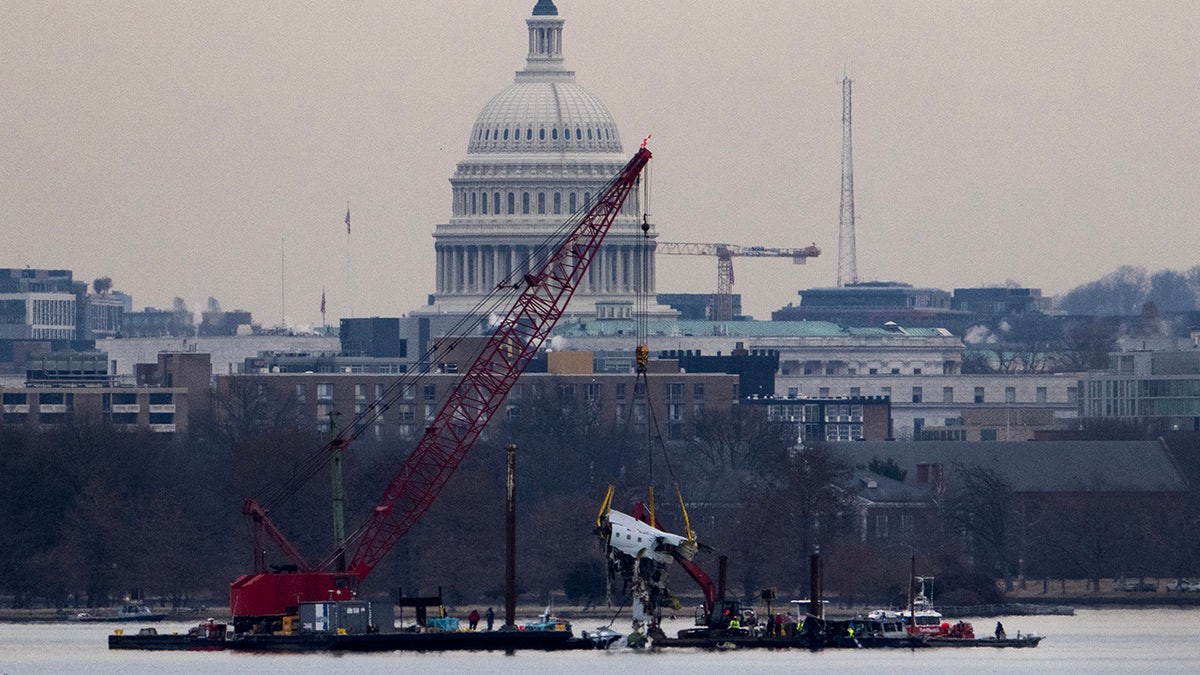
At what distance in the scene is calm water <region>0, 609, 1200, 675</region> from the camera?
443 feet

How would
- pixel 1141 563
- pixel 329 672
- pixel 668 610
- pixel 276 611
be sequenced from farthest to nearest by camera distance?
pixel 1141 563, pixel 668 610, pixel 276 611, pixel 329 672

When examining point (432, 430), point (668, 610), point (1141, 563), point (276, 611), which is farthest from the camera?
point (1141, 563)

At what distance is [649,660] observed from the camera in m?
139

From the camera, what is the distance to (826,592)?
576ft

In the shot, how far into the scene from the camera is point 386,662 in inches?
5404

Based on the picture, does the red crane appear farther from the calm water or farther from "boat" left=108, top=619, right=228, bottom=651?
the calm water

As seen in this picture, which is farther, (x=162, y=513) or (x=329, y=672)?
(x=162, y=513)

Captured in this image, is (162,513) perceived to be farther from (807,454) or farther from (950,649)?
Answer: (950,649)

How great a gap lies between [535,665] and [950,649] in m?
17.4

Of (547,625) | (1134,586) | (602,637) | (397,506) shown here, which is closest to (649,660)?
(602,637)

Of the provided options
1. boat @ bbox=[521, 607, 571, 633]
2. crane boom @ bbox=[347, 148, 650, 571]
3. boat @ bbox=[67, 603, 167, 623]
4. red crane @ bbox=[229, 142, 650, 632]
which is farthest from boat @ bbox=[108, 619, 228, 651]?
boat @ bbox=[67, 603, 167, 623]

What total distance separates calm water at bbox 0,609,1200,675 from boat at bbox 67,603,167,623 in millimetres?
13920

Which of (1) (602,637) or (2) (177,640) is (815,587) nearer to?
(1) (602,637)

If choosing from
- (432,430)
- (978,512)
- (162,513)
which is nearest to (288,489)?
(162,513)
